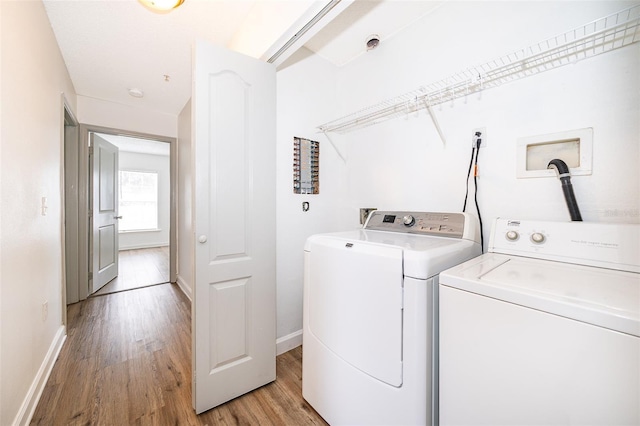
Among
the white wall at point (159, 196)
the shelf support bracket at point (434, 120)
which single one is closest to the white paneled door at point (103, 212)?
the white wall at point (159, 196)

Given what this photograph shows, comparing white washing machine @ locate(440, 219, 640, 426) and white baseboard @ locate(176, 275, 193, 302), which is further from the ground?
white washing machine @ locate(440, 219, 640, 426)

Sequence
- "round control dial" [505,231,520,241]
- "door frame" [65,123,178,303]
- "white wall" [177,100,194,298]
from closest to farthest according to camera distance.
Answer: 1. "round control dial" [505,231,520,241]
2. "door frame" [65,123,178,303]
3. "white wall" [177,100,194,298]

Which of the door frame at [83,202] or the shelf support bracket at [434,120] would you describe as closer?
the shelf support bracket at [434,120]

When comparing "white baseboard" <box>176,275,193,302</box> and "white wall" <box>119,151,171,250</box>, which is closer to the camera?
"white baseboard" <box>176,275,193,302</box>

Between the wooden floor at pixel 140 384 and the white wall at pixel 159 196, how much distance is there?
4.21m

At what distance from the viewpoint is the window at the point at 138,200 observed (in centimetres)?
603

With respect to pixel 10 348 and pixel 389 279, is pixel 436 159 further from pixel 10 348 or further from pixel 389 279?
pixel 10 348

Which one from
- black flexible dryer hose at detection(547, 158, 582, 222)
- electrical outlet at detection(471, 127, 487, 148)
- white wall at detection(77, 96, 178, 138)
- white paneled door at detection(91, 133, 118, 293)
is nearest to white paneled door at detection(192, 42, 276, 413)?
electrical outlet at detection(471, 127, 487, 148)

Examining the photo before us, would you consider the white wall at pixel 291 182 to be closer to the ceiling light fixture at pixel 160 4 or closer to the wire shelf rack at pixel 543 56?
the wire shelf rack at pixel 543 56

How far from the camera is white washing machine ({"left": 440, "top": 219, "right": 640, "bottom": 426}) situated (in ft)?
1.93

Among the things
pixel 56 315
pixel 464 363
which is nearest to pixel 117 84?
pixel 56 315

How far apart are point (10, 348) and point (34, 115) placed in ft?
4.30

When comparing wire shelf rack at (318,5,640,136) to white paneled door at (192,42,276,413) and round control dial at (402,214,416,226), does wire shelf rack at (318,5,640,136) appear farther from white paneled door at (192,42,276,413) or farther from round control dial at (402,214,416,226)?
white paneled door at (192,42,276,413)

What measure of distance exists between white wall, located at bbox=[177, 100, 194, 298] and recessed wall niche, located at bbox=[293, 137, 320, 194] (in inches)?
67.2
